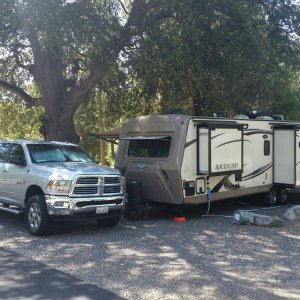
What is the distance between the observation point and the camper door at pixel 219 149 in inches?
443

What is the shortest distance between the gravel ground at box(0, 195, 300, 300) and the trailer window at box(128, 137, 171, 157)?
1.65m

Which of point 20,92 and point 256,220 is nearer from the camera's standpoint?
point 256,220

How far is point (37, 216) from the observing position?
9.52 meters

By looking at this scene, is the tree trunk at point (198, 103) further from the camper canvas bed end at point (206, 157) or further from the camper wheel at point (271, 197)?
the camper wheel at point (271, 197)

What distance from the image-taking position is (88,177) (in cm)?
954

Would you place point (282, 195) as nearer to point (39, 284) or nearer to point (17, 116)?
point (39, 284)

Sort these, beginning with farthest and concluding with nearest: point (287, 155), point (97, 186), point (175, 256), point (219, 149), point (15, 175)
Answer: point (287, 155), point (219, 149), point (15, 175), point (97, 186), point (175, 256)

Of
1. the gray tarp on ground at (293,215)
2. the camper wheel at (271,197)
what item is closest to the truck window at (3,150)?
the gray tarp on ground at (293,215)

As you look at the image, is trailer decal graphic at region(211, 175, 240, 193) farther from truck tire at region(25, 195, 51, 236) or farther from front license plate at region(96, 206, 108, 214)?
truck tire at region(25, 195, 51, 236)

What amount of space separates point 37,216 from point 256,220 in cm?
470

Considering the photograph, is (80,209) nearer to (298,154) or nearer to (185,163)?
(185,163)

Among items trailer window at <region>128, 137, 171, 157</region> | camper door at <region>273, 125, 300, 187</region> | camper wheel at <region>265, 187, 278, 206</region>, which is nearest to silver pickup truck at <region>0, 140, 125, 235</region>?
trailer window at <region>128, 137, 171, 157</region>

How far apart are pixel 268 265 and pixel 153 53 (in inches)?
331

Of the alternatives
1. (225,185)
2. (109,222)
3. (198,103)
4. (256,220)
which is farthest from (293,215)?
(198,103)
